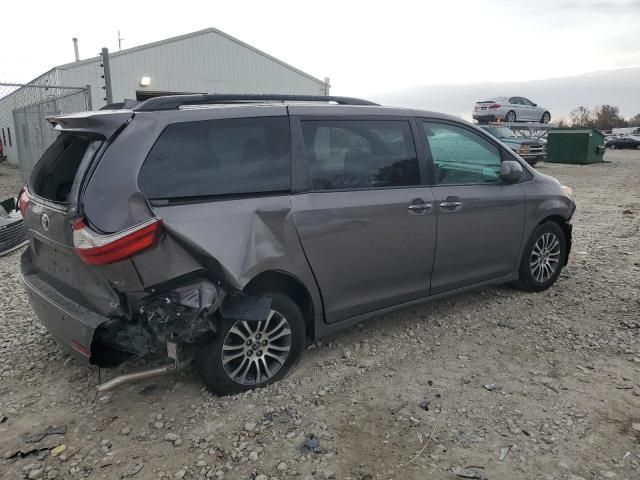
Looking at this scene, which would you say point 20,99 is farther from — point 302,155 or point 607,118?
point 607,118

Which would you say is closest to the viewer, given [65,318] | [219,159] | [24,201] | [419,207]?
[65,318]

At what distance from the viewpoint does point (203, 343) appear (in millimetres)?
2982

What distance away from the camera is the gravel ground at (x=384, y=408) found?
2562 millimetres

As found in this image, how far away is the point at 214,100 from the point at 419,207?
1.61m

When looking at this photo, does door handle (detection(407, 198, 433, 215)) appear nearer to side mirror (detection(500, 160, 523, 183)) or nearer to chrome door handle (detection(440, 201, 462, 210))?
chrome door handle (detection(440, 201, 462, 210))

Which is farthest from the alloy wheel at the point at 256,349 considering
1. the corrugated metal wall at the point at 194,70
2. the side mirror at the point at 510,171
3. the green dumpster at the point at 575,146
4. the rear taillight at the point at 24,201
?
the green dumpster at the point at 575,146

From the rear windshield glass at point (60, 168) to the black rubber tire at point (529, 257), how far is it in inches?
147

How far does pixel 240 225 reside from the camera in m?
2.90

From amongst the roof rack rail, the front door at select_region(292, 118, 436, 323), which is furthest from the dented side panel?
the roof rack rail

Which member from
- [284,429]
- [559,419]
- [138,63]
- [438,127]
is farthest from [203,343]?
[138,63]

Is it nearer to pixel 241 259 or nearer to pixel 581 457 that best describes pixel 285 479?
pixel 241 259

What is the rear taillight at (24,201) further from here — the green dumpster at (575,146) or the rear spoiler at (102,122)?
the green dumpster at (575,146)

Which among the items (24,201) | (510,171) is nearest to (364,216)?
(510,171)

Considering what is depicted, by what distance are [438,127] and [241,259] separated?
208 centimetres
